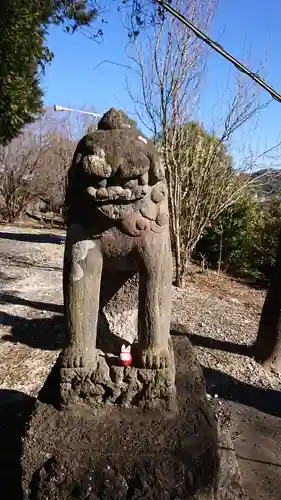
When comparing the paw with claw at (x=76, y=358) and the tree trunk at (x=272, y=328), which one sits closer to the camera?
the paw with claw at (x=76, y=358)

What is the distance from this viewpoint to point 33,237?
921 centimetres

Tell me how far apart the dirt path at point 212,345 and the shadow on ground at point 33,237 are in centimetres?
195

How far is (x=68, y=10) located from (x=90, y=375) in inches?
167

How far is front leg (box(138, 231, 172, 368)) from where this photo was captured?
1.58m

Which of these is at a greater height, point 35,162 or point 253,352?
point 35,162

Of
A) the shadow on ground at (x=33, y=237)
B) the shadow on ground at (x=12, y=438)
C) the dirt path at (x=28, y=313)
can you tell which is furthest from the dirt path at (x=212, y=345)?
the shadow on ground at (x=33, y=237)

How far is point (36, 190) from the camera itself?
13.7m

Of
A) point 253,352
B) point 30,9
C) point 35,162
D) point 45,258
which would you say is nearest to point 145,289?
point 253,352

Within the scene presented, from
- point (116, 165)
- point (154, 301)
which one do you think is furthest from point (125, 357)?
point (116, 165)

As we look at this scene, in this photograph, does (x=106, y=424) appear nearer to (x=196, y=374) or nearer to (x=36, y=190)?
(x=196, y=374)

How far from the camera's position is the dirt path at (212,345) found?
2.46 meters

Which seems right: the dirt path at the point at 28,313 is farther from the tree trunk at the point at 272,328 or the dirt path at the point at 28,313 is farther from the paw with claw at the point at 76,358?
the tree trunk at the point at 272,328

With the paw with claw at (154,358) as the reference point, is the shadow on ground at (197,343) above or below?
below

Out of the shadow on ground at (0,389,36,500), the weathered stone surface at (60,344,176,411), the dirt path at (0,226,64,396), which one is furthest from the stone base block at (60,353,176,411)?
the dirt path at (0,226,64,396)
